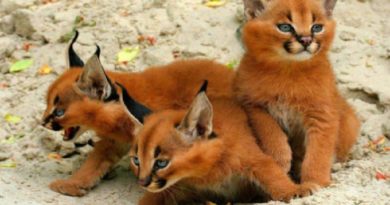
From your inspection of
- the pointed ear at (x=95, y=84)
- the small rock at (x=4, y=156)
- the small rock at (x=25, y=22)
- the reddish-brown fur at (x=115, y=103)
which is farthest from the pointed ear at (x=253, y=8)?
the small rock at (x=25, y=22)

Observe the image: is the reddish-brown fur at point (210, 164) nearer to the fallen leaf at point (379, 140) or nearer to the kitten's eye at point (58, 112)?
the kitten's eye at point (58, 112)

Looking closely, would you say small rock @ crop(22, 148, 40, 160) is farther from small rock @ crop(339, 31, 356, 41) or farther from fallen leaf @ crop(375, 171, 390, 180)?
small rock @ crop(339, 31, 356, 41)

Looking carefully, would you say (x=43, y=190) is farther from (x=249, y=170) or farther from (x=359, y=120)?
(x=359, y=120)

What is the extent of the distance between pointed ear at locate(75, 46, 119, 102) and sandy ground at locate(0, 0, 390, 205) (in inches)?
35.8

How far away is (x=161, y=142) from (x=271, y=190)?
106cm

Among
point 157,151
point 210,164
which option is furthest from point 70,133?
point 210,164

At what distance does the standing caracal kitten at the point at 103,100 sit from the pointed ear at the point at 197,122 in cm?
83

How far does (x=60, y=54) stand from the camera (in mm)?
10078

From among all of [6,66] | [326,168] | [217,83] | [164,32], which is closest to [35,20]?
[6,66]

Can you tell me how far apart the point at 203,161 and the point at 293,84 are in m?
1.22

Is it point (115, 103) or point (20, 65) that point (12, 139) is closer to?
point (20, 65)

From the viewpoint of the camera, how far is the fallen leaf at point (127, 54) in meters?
9.90

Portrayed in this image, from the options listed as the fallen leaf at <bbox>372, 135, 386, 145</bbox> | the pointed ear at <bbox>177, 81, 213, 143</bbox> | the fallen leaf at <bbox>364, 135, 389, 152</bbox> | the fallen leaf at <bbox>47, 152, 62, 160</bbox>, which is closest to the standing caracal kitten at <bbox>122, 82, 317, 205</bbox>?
the pointed ear at <bbox>177, 81, 213, 143</bbox>

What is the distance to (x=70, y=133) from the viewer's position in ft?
26.9
